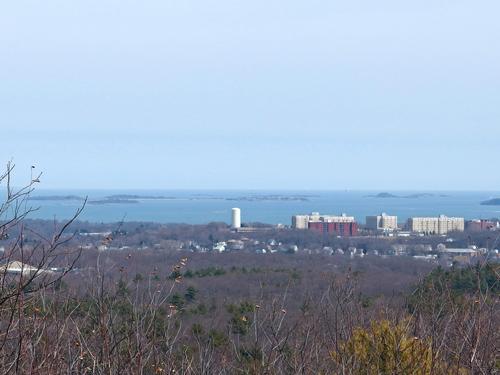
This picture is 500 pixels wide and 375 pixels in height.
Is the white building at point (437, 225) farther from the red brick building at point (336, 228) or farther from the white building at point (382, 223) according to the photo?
the red brick building at point (336, 228)

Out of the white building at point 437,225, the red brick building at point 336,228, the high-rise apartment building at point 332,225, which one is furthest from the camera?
the high-rise apartment building at point 332,225

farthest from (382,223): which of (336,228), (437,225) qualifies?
(437,225)

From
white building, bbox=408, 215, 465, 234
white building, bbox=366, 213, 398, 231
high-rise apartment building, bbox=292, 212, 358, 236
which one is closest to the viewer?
white building, bbox=408, 215, 465, 234

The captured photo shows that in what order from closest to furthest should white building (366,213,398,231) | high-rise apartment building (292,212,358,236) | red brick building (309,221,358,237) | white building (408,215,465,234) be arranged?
white building (408,215,465,234), red brick building (309,221,358,237), high-rise apartment building (292,212,358,236), white building (366,213,398,231)

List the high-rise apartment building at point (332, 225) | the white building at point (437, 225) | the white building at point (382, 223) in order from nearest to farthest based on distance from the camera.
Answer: the white building at point (437, 225) < the high-rise apartment building at point (332, 225) < the white building at point (382, 223)

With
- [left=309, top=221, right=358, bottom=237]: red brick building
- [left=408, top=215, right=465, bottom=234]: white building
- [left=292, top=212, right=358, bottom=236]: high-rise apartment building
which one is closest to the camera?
[left=408, top=215, right=465, bottom=234]: white building

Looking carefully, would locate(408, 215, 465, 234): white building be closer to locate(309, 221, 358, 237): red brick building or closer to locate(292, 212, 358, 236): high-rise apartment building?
locate(309, 221, 358, 237): red brick building

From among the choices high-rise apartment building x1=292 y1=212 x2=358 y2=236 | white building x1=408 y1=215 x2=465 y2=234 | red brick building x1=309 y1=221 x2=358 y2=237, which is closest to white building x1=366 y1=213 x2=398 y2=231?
high-rise apartment building x1=292 y1=212 x2=358 y2=236

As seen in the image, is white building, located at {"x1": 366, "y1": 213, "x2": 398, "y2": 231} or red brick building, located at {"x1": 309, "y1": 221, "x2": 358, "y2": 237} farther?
white building, located at {"x1": 366, "y1": 213, "x2": 398, "y2": 231}

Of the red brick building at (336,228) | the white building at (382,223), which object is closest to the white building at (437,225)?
the white building at (382,223)

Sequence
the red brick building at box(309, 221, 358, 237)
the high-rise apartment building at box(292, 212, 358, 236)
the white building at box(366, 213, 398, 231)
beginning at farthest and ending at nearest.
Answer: the white building at box(366, 213, 398, 231) → the high-rise apartment building at box(292, 212, 358, 236) → the red brick building at box(309, 221, 358, 237)

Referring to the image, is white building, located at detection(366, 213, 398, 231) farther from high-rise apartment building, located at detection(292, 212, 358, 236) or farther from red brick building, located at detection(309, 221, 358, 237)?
red brick building, located at detection(309, 221, 358, 237)
